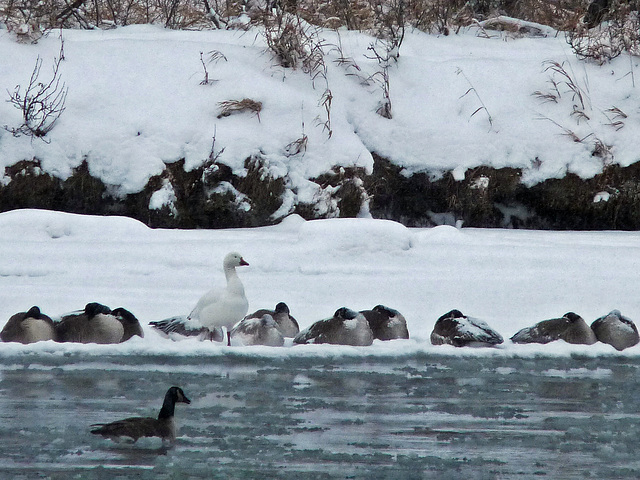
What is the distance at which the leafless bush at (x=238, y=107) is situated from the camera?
10695 mm

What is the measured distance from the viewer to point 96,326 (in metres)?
6.64

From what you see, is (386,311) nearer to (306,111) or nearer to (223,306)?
(223,306)

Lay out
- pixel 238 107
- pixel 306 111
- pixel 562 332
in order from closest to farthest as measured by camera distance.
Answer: pixel 562 332 → pixel 238 107 → pixel 306 111

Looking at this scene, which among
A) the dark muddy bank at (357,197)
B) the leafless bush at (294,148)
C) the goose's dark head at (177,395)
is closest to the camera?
the goose's dark head at (177,395)

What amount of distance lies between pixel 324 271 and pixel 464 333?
1.98 metres

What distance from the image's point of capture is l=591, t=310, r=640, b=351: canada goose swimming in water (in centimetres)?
671

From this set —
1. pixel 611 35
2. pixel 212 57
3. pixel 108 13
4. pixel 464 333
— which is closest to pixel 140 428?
pixel 464 333

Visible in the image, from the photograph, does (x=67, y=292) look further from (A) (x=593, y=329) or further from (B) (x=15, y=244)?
(A) (x=593, y=329)

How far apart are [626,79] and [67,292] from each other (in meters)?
7.60

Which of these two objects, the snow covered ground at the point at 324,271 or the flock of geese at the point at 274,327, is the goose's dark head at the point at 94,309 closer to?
the flock of geese at the point at 274,327

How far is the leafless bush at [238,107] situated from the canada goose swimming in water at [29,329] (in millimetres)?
4622

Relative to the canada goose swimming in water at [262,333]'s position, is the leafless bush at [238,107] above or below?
above

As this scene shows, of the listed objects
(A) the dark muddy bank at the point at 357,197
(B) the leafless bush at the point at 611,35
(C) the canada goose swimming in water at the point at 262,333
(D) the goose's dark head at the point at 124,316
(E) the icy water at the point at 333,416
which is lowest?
(E) the icy water at the point at 333,416

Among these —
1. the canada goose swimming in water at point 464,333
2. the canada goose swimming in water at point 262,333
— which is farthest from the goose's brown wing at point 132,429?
the canada goose swimming in water at point 464,333
